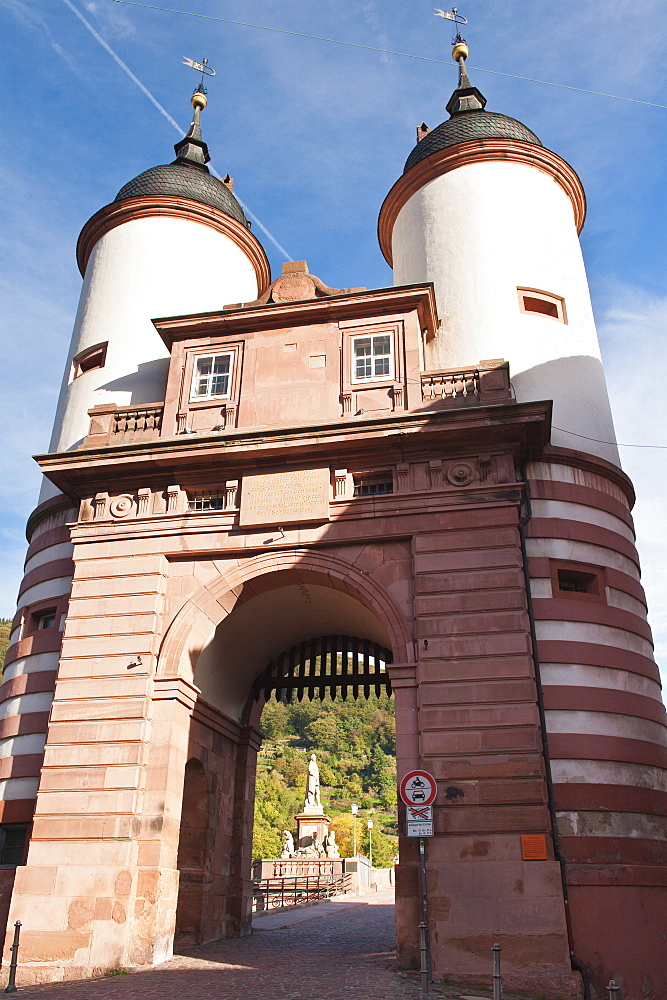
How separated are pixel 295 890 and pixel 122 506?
840 inches

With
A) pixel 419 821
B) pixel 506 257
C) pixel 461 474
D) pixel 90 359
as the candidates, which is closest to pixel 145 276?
pixel 90 359

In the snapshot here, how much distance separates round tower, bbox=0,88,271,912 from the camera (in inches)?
669

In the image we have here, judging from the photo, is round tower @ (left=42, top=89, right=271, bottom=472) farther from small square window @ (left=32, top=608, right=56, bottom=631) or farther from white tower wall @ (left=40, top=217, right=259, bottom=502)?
small square window @ (left=32, top=608, right=56, bottom=631)

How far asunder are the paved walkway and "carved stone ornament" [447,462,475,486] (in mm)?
8123

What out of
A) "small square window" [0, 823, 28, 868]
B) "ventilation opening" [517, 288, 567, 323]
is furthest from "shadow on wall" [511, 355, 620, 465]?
"small square window" [0, 823, 28, 868]

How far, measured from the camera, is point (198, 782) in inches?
677

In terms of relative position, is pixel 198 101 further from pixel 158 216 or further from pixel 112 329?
pixel 112 329

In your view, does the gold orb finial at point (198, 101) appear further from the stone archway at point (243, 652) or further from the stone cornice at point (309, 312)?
the stone archway at point (243, 652)

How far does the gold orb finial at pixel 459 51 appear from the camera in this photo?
28480 mm

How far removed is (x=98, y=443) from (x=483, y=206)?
11.0m

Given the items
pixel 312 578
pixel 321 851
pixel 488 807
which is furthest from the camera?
pixel 321 851

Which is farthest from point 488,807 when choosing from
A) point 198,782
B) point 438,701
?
point 198,782

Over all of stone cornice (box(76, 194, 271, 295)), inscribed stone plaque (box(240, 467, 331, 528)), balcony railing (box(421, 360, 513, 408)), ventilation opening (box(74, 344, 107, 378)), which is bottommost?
inscribed stone plaque (box(240, 467, 331, 528))

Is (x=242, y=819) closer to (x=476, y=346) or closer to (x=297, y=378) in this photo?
(x=297, y=378)
